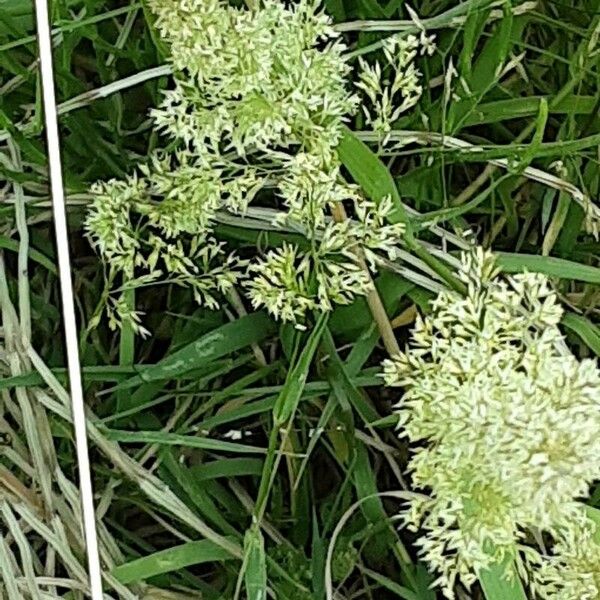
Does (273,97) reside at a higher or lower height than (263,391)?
higher

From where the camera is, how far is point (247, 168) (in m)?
0.40

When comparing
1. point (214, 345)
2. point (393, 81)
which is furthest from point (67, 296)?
point (393, 81)

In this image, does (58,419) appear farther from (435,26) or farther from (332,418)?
(435,26)

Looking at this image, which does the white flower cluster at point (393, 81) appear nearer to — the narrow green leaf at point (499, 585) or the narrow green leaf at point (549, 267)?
the narrow green leaf at point (549, 267)

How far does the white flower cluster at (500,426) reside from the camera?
33 centimetres

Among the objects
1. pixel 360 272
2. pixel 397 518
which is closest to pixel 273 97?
pixel 360 272

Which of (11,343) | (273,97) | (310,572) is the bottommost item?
(310,572)

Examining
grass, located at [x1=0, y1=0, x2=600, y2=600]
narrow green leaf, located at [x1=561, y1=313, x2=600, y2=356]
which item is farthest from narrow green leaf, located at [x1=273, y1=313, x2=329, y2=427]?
narrow green leaf, located at [x1=561, y1=313, x2=600, y2=356]

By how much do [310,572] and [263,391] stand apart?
3.4 inches

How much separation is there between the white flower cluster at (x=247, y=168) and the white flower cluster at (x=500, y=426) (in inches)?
1.9

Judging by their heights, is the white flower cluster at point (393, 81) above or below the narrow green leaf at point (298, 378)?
above

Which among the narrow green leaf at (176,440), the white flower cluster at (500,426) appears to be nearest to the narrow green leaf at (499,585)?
the white flower cluster at (500,426)

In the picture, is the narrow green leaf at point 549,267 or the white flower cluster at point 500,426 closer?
the white flower cluster at point 500,426

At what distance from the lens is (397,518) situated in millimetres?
442
